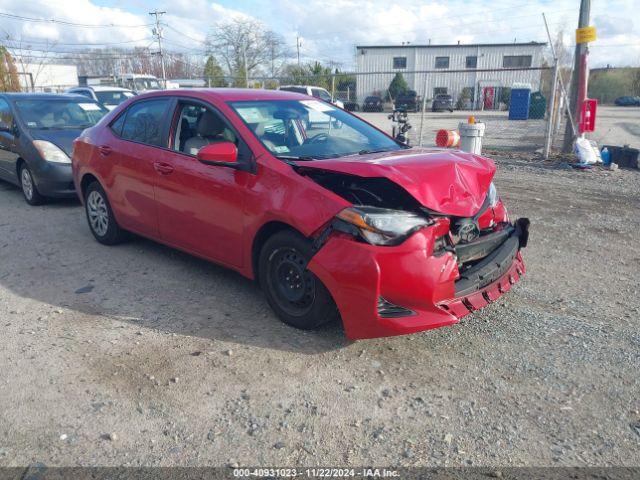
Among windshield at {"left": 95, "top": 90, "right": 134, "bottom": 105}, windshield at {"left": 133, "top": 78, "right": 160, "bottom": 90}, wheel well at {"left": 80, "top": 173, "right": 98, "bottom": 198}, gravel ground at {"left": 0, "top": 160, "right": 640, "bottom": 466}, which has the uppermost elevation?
windshield at {"left": 133, "top": 78, "right": 160, "bottom": 90}

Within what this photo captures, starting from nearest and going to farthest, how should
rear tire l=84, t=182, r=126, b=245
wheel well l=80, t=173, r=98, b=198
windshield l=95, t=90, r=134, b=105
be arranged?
rear tire l=84, t=182, r=126, b=245, wheel well l=80, t=173, r=98, b=198, windshield l=95, t=90, r=134, b=105

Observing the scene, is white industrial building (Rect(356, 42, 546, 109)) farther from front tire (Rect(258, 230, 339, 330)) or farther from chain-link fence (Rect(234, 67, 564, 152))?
front tire (Rect(258, 230, 339, 330))

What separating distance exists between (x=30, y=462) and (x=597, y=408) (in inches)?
A: 118

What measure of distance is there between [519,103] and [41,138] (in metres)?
32.3

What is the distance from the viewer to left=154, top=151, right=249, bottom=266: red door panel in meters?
4.19

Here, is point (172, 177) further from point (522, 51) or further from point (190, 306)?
point (522, 51)

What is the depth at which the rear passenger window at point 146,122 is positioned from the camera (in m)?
5.04

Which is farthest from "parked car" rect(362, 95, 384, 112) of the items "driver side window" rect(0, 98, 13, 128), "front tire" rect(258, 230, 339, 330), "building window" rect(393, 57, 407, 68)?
"front tire" rect(258, 230, 339, 330)

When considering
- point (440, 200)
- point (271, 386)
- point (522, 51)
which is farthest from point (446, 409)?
point (522, 51)

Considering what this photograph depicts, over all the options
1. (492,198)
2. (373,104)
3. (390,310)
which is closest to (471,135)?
(492,198)

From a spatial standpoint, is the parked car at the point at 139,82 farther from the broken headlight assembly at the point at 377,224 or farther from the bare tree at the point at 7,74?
the broken headlight assembly at the point at 377,224

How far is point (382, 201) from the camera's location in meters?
3.62

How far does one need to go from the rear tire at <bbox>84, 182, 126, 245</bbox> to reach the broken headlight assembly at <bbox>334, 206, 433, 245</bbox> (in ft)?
11.3

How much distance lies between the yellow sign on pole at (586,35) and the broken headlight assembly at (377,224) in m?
10.6
